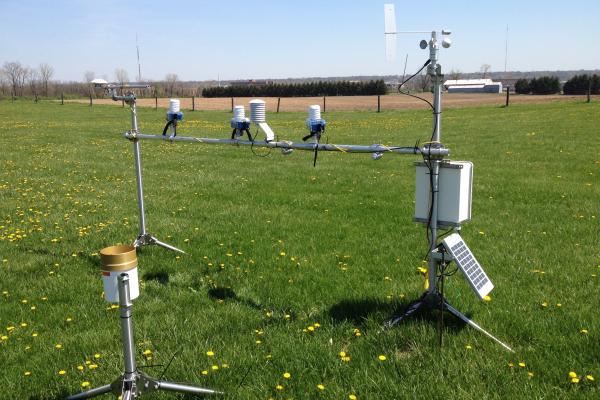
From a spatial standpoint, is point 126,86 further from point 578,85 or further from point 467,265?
point 578,85

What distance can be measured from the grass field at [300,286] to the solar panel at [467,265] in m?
0.40

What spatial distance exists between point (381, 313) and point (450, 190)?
1.27 m

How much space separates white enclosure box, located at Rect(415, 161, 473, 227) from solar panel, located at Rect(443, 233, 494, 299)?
0.17 meters

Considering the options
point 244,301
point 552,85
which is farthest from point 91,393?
point 552,85

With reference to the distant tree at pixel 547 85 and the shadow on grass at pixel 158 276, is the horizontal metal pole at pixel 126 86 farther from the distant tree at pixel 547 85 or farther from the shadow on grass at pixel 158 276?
the distant tree at pixel 547 85

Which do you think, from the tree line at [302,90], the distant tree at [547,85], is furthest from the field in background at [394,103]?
the tree line at [302,90]

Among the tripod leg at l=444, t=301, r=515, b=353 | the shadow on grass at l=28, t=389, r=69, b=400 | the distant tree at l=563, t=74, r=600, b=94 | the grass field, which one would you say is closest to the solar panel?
the tripod leg at l=444, t=301, r=515, b=353

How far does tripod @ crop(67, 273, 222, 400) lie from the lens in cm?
321

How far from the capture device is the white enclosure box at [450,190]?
4.27 meters

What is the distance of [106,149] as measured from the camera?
17062 millimetres

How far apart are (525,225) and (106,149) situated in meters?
13.4

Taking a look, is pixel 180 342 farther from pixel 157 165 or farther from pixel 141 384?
pixel 157 165

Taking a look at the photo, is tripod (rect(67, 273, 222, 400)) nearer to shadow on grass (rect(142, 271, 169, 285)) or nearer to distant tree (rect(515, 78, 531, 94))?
shadow on grass (rect(142, 271, 169, 285))

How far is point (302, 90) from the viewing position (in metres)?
68.4
